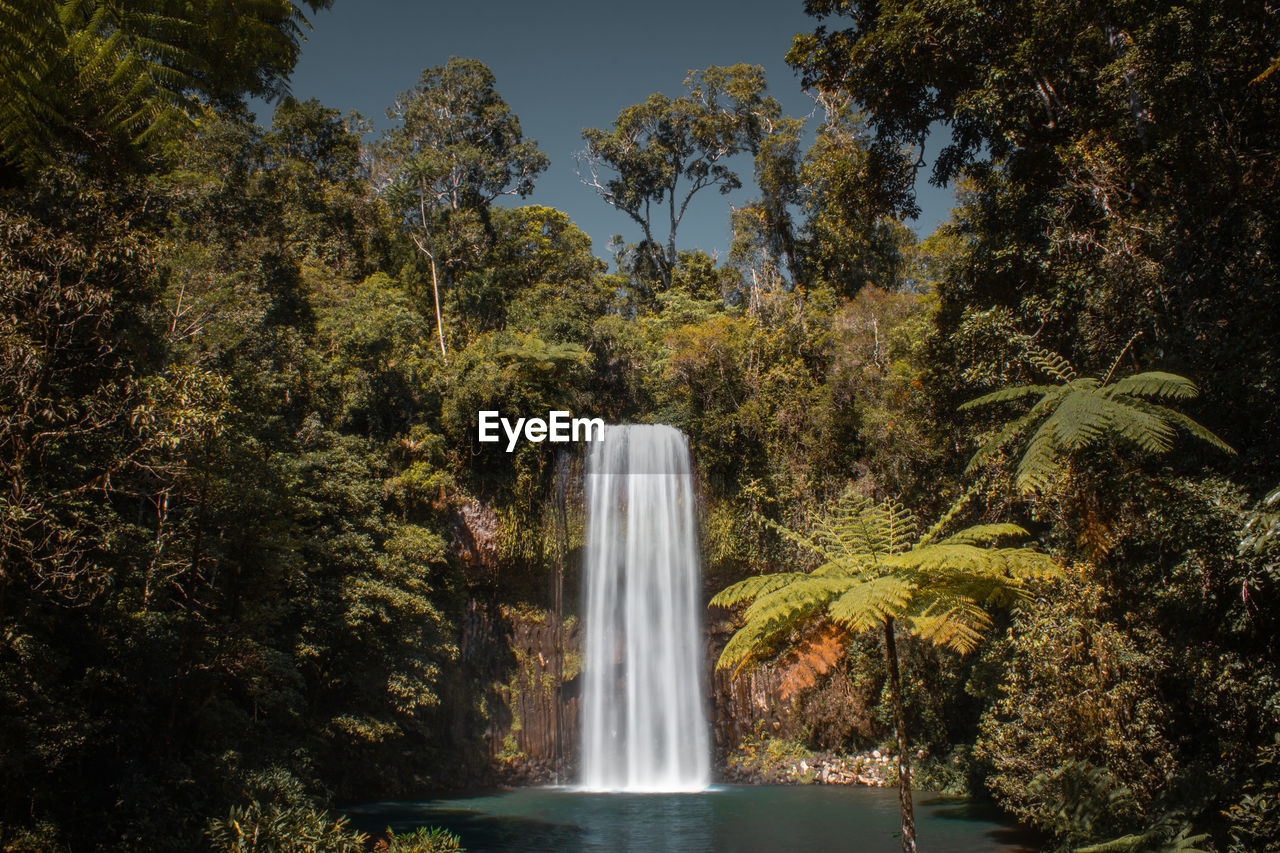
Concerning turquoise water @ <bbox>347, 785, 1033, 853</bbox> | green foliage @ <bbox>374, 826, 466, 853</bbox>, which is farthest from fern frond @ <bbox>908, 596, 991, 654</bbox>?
turquoise water @ <bbox>347, 785, 1033, 853</bbox>

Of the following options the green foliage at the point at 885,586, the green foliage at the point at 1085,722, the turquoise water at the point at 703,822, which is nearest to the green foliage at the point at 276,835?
the turquoise water at the point at 703,822

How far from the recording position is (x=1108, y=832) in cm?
827

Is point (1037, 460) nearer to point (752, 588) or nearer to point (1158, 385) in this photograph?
point (1158, 385)

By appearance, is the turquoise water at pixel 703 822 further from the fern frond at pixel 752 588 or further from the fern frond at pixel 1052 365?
the fern frond at pixel 1052 365

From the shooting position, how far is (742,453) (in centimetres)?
1959

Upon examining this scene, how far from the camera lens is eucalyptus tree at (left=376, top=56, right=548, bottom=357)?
81.0ft

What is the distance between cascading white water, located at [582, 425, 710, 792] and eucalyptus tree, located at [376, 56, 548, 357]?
8.54 meters

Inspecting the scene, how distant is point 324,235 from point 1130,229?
23337 millimetres

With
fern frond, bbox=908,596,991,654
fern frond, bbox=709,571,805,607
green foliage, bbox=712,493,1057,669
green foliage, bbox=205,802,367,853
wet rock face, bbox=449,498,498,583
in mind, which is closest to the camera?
green foliage, bbox=712,493,1057,669

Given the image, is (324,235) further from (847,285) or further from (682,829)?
(682,829)

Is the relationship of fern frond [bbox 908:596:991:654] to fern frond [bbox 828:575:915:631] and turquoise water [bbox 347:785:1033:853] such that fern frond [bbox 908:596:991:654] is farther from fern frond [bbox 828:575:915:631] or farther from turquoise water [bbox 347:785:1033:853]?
turquoise water [bbox 347:785:1033:853]

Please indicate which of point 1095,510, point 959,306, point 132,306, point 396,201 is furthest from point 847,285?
point 132,306

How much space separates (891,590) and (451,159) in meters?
23.2

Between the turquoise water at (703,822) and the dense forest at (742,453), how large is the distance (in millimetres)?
1304
